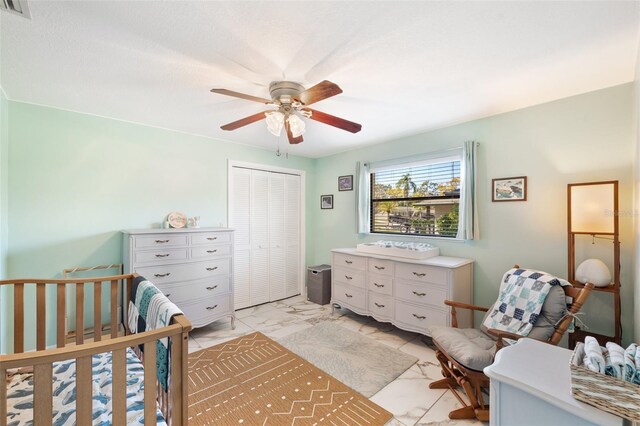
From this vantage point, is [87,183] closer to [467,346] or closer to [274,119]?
[274,119]

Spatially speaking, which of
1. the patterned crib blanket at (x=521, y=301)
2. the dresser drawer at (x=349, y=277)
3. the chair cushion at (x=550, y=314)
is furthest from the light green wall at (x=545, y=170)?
the dresser drawer at (x=349, y=277)

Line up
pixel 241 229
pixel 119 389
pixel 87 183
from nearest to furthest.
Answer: pixel 119 389 < pixel 87 183 < pixel 241 229

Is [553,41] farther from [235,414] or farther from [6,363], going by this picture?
[235,414]

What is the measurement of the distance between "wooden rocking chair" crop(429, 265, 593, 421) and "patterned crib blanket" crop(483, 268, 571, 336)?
47mm

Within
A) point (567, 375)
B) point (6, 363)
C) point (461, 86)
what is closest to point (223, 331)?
Answer: point (6, 363)

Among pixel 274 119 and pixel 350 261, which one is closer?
pixel 274 119

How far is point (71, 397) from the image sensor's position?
128cm

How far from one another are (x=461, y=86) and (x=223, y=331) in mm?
3478

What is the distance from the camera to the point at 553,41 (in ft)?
5.33

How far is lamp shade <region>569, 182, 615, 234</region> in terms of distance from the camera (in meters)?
1.99

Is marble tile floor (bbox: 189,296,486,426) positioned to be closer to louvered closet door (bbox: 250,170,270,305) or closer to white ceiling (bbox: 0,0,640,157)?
louvered closet door (bbox: 250,170,270,305)

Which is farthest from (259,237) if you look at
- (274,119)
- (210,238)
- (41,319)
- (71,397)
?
(71,397)

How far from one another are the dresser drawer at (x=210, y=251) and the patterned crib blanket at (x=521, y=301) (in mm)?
2749

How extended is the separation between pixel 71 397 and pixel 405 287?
2681 millimetres
